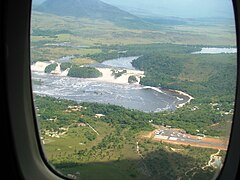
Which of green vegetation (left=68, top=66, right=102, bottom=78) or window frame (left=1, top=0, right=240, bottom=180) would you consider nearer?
window frame (left=1, top=0, right=240, bottom=180)

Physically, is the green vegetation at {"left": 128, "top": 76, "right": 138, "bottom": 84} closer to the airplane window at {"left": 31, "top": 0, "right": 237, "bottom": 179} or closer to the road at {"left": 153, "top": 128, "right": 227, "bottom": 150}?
the airplane window at {"left": 31, "top": 0, "right": 237, "bottom": 179}

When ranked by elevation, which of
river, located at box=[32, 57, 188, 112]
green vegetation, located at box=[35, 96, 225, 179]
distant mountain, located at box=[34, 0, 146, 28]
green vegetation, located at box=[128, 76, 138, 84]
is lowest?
green vegetation, located at box=[35, 96, 225, 179]

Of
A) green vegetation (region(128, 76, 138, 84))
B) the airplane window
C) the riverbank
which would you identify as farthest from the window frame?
green vegetation (region(128, 76, 138, 84))

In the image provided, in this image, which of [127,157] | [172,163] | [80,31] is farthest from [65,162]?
[80,31]

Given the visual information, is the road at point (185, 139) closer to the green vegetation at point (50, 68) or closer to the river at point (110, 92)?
the river at point (110, 92)

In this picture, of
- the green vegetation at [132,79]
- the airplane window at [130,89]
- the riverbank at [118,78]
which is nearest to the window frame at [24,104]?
the airplane window at [130,89]

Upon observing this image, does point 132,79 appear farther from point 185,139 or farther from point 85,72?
point 185,139

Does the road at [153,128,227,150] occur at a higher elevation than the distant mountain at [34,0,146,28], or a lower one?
lower

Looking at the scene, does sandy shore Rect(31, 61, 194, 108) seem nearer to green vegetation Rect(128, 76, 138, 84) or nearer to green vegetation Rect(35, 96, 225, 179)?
green vegetation Rect(128, 76, 138, 84)
